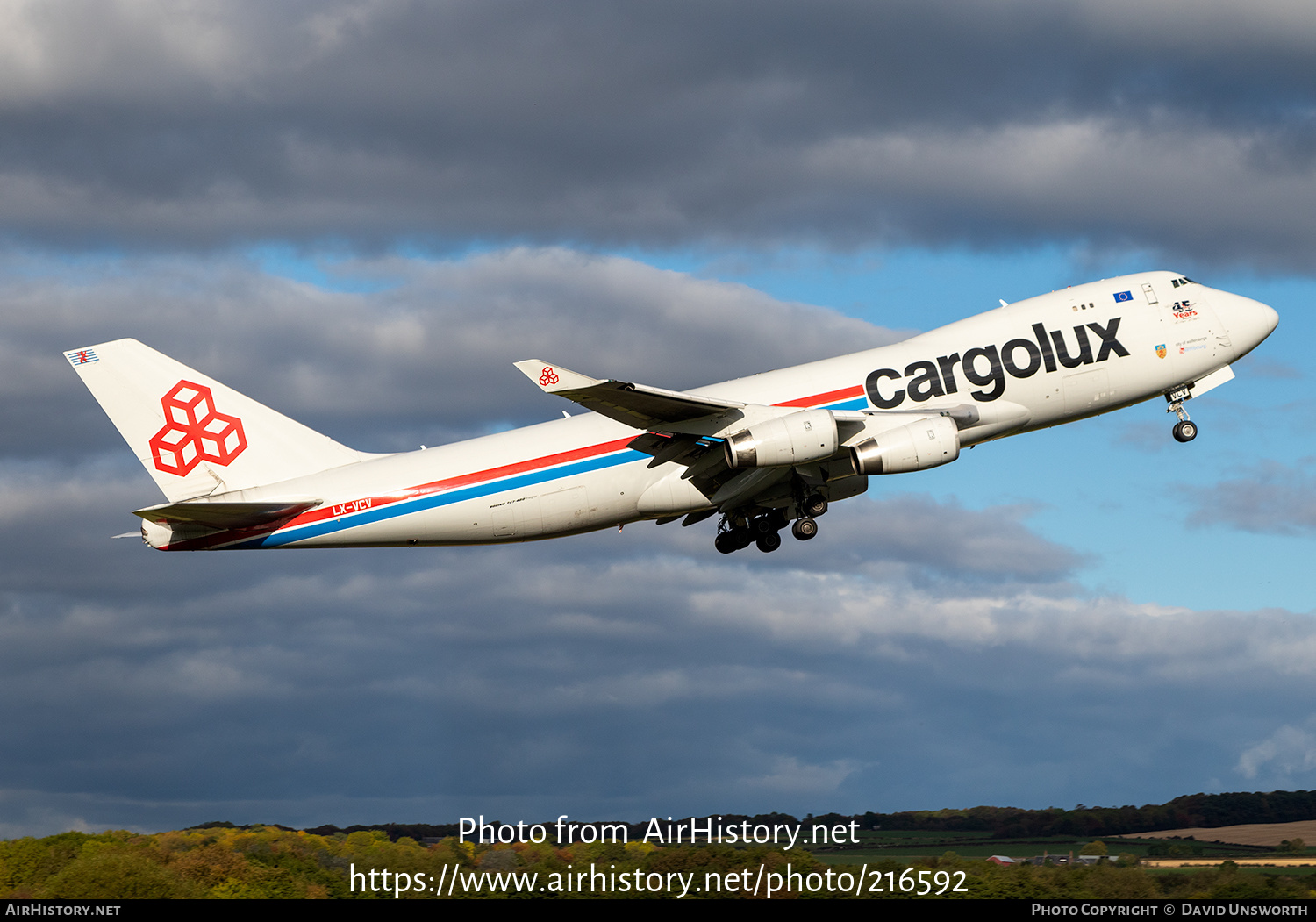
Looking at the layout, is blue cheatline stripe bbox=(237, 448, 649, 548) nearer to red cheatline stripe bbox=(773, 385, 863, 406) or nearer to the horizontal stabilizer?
the horizontal stabilizer

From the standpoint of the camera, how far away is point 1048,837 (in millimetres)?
49562

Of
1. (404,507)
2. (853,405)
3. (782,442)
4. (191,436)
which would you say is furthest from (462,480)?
(853,405)

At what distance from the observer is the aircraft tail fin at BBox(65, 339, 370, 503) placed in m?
41.8

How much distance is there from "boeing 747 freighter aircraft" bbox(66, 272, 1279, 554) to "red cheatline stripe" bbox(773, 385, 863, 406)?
0.21 ft

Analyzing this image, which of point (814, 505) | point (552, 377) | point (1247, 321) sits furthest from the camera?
point (1247, 321)

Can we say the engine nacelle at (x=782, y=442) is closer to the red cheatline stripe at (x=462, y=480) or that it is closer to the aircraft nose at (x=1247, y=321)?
the red cheatline stripe at (x=462, y=480)

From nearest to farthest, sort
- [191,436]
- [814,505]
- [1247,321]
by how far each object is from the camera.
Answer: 1. [814,505]
2. [191,436]
3. [1247,321]

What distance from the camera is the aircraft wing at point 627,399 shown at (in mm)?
34812

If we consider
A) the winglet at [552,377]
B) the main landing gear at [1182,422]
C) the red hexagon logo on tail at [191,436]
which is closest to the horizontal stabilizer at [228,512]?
the red hexagon logo on tail at [191,436]

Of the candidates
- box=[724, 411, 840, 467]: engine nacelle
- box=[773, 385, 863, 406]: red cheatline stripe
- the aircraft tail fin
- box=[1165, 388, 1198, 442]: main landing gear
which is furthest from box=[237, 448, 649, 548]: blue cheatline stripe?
box=[1165, 388, 1198, 442]: main landing gear

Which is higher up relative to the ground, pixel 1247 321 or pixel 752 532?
pixel 1247 321

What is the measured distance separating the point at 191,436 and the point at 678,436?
56.4 ft

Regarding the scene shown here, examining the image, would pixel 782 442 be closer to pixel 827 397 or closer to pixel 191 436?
pixel 827 397

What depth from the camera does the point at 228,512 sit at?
39000 millimetres
